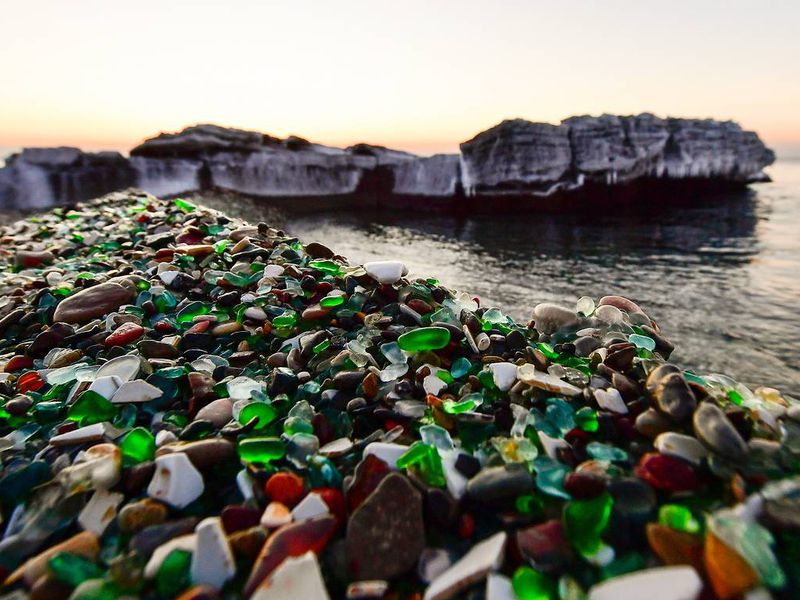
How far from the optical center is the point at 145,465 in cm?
130

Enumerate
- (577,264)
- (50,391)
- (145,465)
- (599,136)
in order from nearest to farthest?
(145,465) < (50,391) < (577,264) < (599,136)

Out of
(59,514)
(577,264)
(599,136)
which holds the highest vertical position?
(599,136)

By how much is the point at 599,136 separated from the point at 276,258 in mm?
22218

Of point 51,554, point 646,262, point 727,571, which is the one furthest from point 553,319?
point 646,262

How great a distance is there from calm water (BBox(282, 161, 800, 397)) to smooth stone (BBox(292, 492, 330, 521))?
4.41 m

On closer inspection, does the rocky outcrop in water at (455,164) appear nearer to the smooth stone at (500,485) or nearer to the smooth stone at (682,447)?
the smooth stone at (500,485)

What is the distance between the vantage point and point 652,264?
30.1 ft

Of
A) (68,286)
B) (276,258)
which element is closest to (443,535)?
(276,258)

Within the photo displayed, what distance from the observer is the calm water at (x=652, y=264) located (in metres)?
5.04

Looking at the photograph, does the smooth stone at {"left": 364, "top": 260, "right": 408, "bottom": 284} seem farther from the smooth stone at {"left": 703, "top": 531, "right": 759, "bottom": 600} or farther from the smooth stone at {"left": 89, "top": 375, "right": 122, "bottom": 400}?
the smooth stone at {"left": 703, "top": 531, "right": 759, "bottom": 600}

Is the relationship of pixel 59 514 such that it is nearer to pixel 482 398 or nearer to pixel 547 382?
pixel 482 398

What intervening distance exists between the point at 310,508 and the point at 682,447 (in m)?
1.01

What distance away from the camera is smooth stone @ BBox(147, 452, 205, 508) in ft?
4.03

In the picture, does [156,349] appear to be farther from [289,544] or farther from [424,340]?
[289,544]
